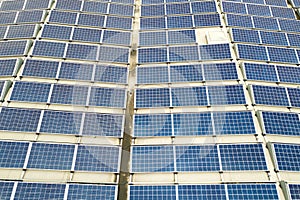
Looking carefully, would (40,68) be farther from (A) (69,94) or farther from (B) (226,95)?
(B) (226,95)

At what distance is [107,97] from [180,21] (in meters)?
12.2

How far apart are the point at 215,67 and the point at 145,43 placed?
7.03 meters

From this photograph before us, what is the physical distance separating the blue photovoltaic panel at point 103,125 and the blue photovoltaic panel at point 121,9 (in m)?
14.1

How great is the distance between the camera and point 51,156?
13.7 metres

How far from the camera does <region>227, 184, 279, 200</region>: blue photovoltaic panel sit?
12438 millimetres

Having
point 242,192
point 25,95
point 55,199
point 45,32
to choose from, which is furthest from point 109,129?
point 45,32

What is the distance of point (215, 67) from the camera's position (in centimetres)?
1864

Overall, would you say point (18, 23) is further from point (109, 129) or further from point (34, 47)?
point (109, 129)

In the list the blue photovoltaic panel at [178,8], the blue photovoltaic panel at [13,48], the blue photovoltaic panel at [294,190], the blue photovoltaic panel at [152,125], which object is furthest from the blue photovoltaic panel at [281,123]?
the blue photovoltaic panel at [13,48]

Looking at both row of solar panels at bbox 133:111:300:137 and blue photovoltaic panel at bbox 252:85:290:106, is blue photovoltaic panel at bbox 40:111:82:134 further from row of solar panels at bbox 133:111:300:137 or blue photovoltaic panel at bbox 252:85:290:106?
blue photovoltaic panel at bbox 252:85:290:106

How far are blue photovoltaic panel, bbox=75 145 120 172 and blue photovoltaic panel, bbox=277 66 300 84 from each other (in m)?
14.8

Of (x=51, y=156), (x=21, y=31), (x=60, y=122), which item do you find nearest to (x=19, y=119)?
(x=60, y=122)

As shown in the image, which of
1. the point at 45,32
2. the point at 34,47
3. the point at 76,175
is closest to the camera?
the point at 76,175

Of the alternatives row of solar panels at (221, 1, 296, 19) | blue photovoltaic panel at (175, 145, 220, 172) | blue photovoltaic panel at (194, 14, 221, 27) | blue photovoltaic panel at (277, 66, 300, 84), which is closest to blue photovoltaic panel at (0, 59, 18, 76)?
blue photovoltaic panel at (175, 145, 220, 172)
